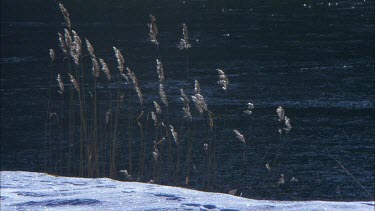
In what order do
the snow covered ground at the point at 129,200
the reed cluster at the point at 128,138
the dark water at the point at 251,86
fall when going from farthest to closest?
the dark water at the point at 251,86 → the reed cluster at the point at 128,138 → the snow covered ground at the point at 129,200

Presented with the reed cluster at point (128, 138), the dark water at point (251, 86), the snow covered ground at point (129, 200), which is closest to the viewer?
the snow covered ground at point (129, 200)

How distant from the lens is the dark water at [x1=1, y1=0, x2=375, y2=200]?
26.2 feet

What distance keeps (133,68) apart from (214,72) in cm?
163

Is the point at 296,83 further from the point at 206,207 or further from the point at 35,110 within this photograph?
the point at 206,207

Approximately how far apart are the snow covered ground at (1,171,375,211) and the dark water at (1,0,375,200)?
3.19 metres

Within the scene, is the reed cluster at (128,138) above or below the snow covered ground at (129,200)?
below

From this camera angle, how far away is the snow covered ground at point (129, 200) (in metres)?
1.85

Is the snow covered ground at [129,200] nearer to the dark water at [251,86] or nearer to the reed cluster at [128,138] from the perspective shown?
the reed cluster at [128,138]

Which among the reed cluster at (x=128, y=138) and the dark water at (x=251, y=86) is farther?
the dark water at (x=251, y=86)

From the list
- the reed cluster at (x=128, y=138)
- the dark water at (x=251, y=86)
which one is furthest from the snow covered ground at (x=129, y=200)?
the dark water at (x=251, y=86)

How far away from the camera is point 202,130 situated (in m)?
9.73

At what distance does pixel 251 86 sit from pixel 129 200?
1127 cm

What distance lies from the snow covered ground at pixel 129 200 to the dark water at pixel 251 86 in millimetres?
3191

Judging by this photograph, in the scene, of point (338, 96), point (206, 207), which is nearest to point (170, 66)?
point (338, 96)
